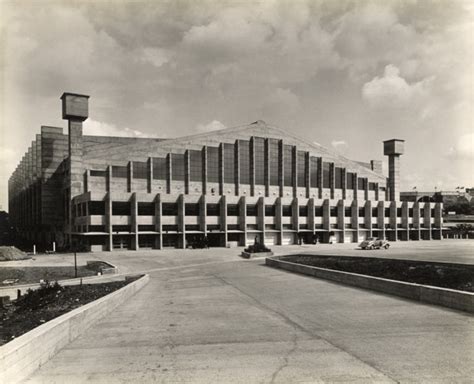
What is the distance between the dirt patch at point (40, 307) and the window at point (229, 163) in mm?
46387

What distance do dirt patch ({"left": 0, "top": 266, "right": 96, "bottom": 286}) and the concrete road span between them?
12.2 m

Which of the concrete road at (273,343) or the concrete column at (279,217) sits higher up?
the concrete column at (279,217)

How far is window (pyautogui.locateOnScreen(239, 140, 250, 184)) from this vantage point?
65750 millimetres

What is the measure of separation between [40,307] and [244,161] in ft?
178

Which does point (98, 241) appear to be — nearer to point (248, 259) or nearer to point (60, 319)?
point (248, 259)

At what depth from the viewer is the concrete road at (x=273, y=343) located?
7.57 m

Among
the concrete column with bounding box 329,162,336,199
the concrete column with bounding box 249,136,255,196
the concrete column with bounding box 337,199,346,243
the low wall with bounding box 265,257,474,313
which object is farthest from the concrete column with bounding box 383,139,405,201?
the low wall with bounding box 265,257,474,313

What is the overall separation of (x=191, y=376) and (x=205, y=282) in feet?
51.5

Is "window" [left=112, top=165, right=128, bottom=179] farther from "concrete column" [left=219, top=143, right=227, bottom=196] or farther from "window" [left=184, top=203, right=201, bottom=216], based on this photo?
"concrete column" [left=219, top=143, right=227, bottom=196]

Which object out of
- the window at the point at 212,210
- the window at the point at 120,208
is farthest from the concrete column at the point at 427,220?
the window at the point at 120,208

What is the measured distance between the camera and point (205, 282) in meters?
23.0

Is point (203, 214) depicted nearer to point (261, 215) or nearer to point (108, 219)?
point (261, 215)

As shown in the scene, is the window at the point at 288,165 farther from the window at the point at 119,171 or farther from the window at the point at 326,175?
the window at the point at 119,171

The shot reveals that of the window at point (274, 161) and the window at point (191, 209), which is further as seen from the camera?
the window at point (274, 161)
